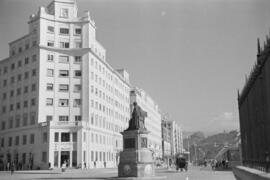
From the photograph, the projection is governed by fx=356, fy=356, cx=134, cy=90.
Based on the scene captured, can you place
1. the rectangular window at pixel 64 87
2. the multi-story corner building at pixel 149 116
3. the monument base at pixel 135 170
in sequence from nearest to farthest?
the monument base at pixel 135 170, the rectangular window at pixel 64 87, the multi-story corner building at pixel 149 116

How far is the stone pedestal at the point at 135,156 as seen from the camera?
32.8 m

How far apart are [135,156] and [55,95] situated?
5032 centimetres

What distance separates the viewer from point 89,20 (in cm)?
8531

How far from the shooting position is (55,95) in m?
79.8

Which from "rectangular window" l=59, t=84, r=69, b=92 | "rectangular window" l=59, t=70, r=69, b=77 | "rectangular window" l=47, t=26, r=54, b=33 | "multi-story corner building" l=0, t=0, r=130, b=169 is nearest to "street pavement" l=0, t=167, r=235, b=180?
"multi-story corner building" l=0, t=0, r=130, b=169

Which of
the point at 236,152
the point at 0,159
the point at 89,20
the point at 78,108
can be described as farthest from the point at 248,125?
the point at 0,159

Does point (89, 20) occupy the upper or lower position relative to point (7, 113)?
upper

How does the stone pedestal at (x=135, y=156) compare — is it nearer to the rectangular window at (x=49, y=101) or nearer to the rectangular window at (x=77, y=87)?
the rectangular window at (x=49, y=101)

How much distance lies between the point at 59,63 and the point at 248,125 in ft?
173

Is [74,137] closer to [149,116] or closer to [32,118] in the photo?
[32,118]

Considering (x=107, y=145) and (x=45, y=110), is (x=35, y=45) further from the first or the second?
(x=107, y=145)

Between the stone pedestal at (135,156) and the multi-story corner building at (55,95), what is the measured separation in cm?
4286

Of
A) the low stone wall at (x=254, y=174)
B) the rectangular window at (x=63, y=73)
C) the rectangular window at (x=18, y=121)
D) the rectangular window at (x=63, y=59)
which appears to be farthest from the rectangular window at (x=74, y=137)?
the low stone wall at (x=254, y=174)

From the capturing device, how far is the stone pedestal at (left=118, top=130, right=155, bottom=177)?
107 ft
